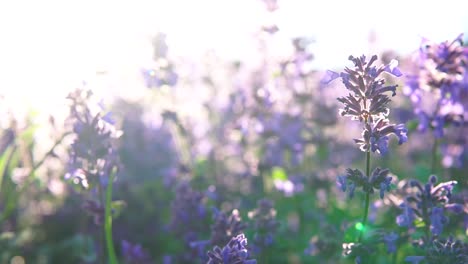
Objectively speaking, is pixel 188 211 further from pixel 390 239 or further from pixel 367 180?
pixel 367 180

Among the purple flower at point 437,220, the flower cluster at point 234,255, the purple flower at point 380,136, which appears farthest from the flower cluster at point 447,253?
the flower cluster at point 234,255

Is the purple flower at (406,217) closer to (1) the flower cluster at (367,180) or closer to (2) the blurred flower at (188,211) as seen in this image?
(1) the flower cluster at (367,180)

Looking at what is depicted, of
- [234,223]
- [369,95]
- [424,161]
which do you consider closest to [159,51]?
[234,223]

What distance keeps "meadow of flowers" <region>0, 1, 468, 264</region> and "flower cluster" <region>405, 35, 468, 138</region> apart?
0.01m

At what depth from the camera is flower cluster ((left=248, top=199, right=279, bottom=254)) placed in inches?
183

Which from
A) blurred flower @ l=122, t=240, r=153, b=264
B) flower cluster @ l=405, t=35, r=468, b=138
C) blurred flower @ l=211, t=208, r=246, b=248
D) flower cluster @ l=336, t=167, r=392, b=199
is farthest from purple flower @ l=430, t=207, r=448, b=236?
blurred flower @ l=122, t=240, r=153, b=264

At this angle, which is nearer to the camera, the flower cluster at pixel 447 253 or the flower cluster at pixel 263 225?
the flower cluster at pixel 447 253

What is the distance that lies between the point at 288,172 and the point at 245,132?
0.98 meters

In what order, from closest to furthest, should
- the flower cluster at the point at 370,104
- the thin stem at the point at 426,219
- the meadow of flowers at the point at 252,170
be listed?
1. the flower cluster at the point at 370,104
2. the meadow of flowers at the point at 252,170
3. the thin stem at the point at 426,219

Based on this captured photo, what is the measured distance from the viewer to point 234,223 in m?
4.09

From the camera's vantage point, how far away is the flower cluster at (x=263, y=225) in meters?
4.66

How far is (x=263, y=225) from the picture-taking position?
466cm

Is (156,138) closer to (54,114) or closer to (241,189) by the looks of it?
(241,189)

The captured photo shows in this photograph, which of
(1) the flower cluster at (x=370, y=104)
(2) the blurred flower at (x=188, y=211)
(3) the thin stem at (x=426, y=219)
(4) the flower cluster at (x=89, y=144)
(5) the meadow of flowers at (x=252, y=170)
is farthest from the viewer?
(2) the blurred flower at (x=188, y=211)
